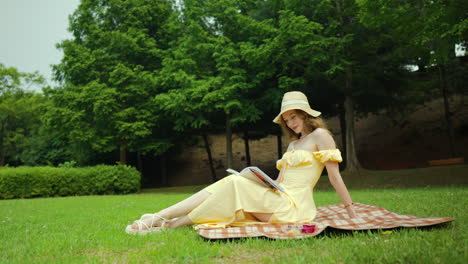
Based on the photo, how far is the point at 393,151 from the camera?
85.4ft

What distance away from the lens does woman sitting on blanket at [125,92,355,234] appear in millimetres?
4469

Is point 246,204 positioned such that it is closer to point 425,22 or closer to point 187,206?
point 187,206

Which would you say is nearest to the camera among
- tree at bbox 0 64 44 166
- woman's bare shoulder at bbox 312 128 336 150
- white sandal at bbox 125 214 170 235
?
white sandal at bbox 125 214 170 235

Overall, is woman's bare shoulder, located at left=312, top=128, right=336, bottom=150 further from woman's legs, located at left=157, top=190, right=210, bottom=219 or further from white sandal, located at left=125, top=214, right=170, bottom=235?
white sandal, located at left=125, top=214, right=170, bottom=235

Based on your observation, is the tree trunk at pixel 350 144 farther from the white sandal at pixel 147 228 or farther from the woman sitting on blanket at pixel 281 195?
the white sandal at pixel 147 228

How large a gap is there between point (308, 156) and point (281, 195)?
25.7 inches

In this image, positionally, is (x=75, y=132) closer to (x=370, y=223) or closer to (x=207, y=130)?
(x=207, y=130)

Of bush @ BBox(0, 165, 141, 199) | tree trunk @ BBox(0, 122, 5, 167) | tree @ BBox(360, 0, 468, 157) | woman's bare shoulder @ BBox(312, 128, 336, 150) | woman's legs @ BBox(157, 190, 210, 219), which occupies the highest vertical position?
tree @ BBox(360, 0, 468, 157)

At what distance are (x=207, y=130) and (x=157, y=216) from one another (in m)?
19.8

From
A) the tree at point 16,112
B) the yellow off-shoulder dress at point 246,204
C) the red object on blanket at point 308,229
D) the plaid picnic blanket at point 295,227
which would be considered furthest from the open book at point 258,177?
the tree at point 16,112

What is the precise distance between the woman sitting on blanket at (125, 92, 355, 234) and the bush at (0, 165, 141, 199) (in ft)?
52.1

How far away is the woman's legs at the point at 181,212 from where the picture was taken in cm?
456

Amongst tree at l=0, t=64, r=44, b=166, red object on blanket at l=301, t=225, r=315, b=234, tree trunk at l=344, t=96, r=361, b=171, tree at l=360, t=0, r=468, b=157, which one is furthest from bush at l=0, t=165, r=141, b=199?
tree at l=0, t=64, r=44, b=166

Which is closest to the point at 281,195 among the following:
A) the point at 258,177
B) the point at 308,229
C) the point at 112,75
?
the point at 258,177
